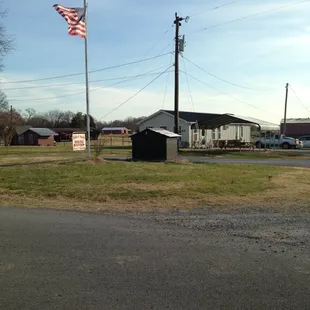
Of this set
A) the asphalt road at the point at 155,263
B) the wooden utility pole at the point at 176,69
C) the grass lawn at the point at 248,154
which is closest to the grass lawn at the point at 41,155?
the wooden utility pole at the point at 176,69

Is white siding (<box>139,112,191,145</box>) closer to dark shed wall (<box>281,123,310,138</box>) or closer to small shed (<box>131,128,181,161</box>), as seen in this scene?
small shed (<box>131,128,181,161</box>)

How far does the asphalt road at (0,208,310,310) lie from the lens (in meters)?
3.78

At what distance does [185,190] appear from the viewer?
11.0 meters

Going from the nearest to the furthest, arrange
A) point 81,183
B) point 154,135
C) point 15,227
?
point 15,227, point 81,183, point 154,135

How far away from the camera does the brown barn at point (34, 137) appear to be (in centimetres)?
6716

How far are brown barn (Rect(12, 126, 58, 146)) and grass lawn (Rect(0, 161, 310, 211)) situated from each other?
2092 inches

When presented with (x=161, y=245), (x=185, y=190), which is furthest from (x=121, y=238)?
(x=185, y=190)

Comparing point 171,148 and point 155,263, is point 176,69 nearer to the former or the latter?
point 171,148

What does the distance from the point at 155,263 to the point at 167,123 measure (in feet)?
148

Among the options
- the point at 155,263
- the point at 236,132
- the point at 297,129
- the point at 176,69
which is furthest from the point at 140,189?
the point at 297,129

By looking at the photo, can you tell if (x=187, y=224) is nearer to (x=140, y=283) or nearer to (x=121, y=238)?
(x=121, y=238)

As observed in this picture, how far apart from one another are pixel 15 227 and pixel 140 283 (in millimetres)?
3530

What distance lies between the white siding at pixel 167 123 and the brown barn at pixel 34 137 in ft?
72.6

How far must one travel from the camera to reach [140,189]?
36.8 ft
